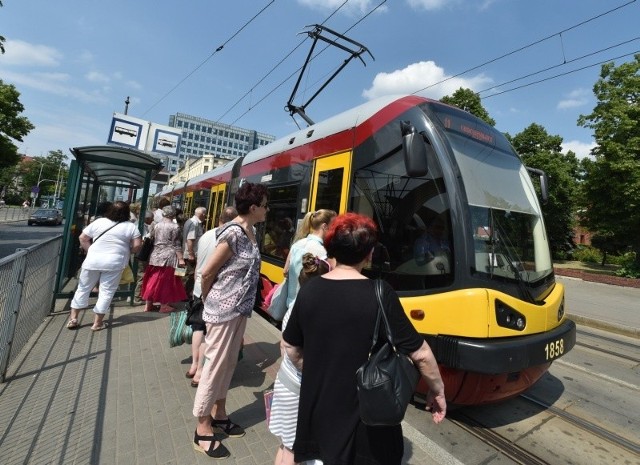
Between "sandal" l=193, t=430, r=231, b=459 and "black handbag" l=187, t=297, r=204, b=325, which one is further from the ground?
"black handbag" l=187, t=297, r=204, b=325

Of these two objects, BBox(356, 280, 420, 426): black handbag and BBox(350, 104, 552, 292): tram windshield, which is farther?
BBox(350, 104, 552, 292): tram windshield

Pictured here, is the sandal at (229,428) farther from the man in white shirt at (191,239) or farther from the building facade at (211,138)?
the building facade at (211,138)

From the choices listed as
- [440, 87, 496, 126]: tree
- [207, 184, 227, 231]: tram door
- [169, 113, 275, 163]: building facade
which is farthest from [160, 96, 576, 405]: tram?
[169, 113, 275, 163]: building facade

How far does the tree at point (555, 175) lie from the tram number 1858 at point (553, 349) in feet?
101

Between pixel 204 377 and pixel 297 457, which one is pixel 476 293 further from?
pixel 204 377

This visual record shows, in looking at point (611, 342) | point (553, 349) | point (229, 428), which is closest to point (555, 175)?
point (611, 342)

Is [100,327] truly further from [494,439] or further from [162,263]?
[494,439]

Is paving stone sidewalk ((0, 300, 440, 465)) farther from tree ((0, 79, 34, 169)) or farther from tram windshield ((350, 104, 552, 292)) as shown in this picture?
tree ((0, 79, 34, 169))

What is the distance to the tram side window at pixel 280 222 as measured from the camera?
5770 mm

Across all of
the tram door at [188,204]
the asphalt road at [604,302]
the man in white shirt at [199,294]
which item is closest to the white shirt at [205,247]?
the man in white shirt at [199,294]

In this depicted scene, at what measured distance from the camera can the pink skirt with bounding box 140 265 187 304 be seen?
5945 millimetres

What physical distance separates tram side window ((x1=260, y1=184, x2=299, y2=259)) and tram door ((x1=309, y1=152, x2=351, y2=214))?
1.97ft

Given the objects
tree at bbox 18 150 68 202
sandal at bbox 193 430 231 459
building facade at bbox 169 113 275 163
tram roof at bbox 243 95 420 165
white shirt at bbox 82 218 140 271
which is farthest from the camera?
A: building facade at bbox 169 113 275 163

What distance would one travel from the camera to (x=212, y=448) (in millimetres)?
2641
